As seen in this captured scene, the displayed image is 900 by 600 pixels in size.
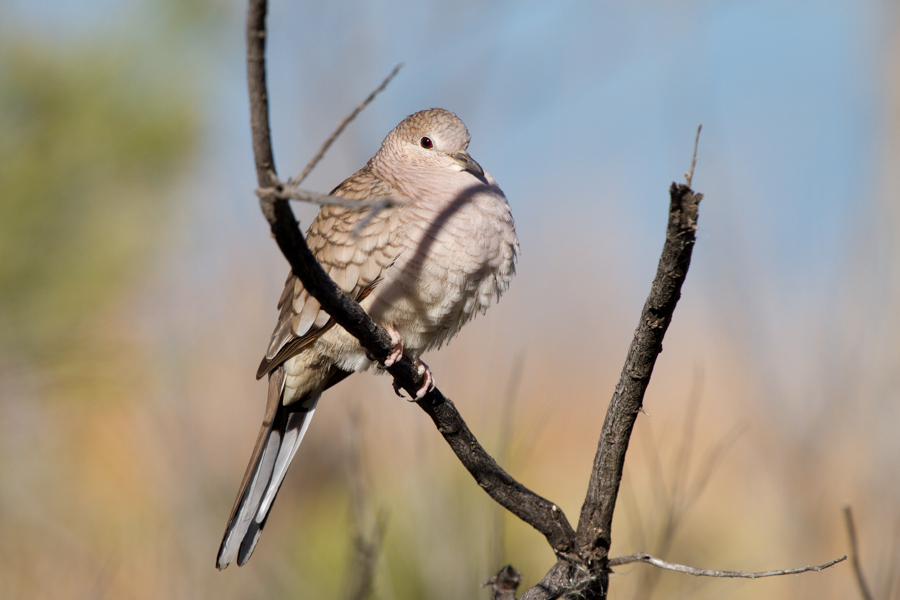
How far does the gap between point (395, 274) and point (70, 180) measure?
4736 mm

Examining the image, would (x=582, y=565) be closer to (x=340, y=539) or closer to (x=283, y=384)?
(x=283, y=384)

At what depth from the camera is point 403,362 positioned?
2326mm

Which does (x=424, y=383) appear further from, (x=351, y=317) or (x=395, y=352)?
(x=351, y=317)

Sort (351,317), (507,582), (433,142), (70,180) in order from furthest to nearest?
(70,180) → (433,142) → (507,582) → (351,317)

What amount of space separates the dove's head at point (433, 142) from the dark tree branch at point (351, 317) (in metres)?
0.92

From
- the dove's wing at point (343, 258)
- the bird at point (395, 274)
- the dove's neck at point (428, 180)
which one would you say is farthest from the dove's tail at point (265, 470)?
the dove's neck at point (428, 180)

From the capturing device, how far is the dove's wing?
2.54 metres

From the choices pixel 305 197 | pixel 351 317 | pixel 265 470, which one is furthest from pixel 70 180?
pixel 305 197

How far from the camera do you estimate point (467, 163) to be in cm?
283

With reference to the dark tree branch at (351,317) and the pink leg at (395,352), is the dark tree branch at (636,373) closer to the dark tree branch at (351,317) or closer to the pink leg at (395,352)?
the dark tree branch at (351,317)

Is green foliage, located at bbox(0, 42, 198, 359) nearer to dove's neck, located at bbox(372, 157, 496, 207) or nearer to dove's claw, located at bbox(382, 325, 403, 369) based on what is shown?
dove's neck, located at bbox(372, 157, 496, 207)

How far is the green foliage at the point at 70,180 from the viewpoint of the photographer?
5863 mm

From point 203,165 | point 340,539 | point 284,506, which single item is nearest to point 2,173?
point 203,165

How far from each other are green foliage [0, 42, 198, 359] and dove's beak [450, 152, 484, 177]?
4.44 metres
